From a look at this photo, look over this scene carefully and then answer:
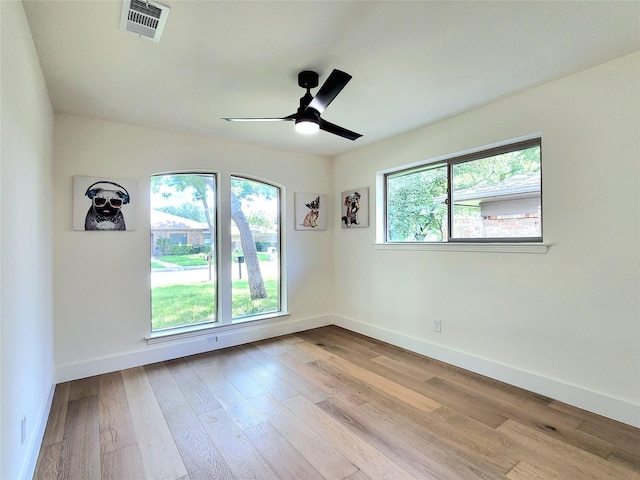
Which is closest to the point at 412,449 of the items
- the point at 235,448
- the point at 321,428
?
the point at 321,428

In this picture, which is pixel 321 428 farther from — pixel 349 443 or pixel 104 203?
pixel 104 203

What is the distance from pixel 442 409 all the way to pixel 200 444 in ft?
5.62

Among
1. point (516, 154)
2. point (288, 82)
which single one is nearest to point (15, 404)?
point (288, 82)

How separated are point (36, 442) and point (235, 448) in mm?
1182

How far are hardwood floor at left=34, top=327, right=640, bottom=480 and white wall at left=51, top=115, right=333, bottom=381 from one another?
0.29m

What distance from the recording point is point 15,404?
1537mm

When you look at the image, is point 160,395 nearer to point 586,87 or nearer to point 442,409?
point 442,409

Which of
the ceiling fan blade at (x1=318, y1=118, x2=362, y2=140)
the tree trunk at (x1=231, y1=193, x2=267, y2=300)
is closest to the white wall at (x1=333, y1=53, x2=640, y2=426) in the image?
the ceiling fan blade at (x1=318, y1=118, x2=362, y2=140)

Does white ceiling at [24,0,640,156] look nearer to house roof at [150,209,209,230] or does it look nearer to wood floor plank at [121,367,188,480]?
house roof at [150,209,209,230]

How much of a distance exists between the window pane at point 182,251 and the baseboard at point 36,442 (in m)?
1.19

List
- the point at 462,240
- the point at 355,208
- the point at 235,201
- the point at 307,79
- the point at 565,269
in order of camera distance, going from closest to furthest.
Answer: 1. the point at 307,79
2. the point at 565,269
3. the point at 462,240
4. the point at 235,201
5. the point at 355,208

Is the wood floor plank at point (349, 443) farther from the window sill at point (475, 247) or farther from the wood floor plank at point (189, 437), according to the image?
the window sill at point (475, 247)

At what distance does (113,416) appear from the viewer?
2.35 m

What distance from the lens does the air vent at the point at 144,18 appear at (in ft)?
5.37
